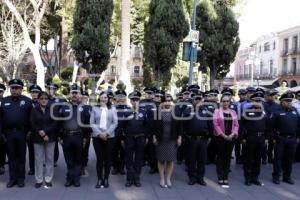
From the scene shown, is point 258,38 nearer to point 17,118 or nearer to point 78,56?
point 78,56

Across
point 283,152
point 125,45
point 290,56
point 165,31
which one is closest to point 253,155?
point 283,152

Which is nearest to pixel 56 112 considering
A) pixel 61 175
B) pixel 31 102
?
pixel 31 102

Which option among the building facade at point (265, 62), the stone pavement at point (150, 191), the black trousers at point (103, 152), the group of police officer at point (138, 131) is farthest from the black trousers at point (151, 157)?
the building facade at point (265, 62)

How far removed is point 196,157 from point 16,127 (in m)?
3.58

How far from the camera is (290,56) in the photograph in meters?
61.0

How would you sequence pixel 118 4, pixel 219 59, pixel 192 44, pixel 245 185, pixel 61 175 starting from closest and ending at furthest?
pixel 245 185, pixel 61 175, pixel 192 44, pixel 219 59, pixel 118 4

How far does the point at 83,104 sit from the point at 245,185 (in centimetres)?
367

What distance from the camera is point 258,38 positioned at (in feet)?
244

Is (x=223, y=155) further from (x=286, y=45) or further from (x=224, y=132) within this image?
(x=286, y=45)

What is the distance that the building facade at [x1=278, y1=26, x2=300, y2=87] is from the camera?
193 feet

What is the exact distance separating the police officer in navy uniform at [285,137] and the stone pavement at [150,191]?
0.33m

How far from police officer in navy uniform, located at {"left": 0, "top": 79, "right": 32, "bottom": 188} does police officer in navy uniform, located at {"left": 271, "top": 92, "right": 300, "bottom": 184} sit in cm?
503

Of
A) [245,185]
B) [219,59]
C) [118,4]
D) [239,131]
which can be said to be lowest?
[245,185]

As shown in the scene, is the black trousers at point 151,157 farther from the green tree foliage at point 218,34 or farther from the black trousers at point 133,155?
the green tree foliage at point 218,34
